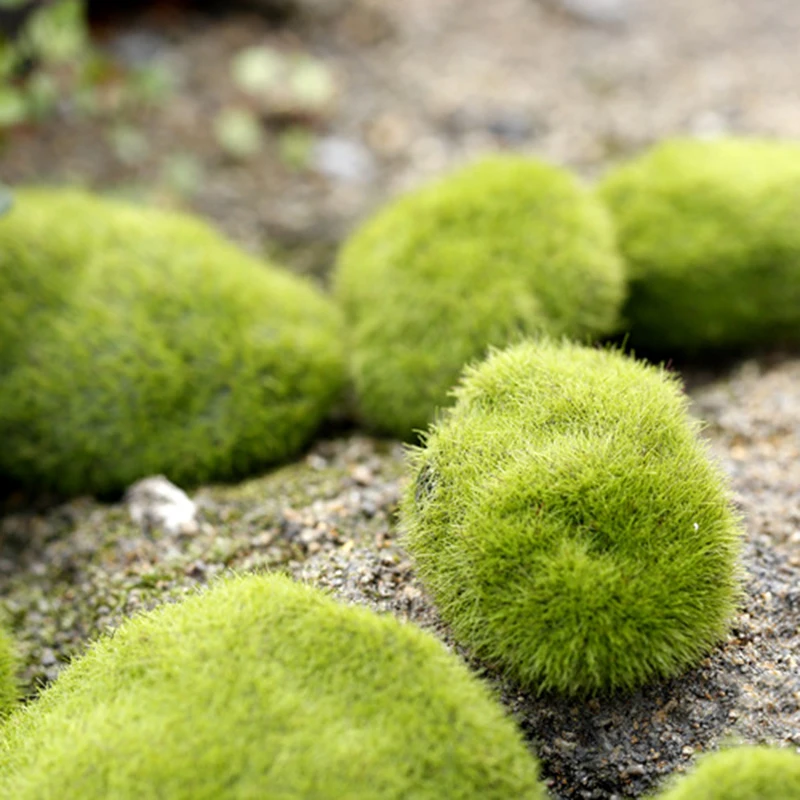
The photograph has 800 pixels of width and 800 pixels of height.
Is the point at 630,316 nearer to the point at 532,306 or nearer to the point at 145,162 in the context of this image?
the point at 532,306

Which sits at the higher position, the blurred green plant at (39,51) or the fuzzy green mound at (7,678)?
the blurred green plant at (39,51)

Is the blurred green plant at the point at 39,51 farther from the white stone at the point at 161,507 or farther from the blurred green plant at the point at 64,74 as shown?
the white stone at the point at 161,507

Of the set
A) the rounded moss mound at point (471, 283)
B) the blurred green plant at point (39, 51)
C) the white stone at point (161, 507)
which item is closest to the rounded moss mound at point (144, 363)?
the white stone at point (161, 507)

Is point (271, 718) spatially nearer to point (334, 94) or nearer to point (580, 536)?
point (580, 536)

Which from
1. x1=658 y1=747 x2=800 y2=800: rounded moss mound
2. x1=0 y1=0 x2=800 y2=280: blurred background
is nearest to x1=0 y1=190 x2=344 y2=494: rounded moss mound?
x1=0 y1=0 x2=800 y2=280: blurred background

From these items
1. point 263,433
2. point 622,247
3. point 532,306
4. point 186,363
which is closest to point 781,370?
point 622,247

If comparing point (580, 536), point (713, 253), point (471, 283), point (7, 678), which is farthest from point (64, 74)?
point (580, 536)
